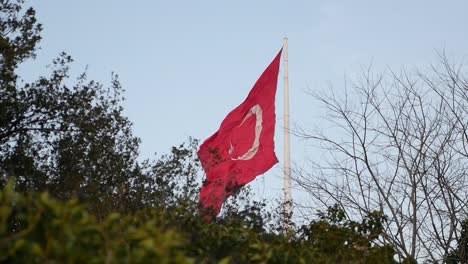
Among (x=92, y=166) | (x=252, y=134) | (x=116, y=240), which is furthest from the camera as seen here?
(x=252, y=134)

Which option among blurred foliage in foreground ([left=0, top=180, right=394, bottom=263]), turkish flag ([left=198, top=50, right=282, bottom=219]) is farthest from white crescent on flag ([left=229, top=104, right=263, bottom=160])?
blurred foliage in foreground ([left=0, top=180, right=394, bottom=263])

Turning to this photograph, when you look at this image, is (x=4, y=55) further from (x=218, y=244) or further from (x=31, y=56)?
(x=218, y=244)

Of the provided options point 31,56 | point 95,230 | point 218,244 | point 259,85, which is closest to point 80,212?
→ point 95,230

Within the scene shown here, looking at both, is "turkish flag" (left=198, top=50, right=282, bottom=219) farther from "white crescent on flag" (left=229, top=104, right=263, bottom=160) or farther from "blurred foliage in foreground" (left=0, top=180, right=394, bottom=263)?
"blurred foliage in foreground" (left=0, top=180, right=394, bottom=263)

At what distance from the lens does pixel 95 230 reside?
399 centimetres

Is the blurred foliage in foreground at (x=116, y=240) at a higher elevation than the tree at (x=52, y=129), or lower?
lower

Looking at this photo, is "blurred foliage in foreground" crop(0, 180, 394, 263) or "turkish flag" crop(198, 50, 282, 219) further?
"turkish flag" crop(198, 50, 282, 219)

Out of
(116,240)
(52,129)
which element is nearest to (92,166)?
(52,129)

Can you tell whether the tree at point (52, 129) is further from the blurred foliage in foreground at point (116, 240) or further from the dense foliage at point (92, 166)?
the blurred foliage in foreground at point (116, 240)

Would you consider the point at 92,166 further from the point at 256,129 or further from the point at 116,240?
the point at 116,240

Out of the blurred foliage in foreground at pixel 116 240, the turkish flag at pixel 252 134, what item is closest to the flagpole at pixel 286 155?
the turkish flag at pixel 252 134

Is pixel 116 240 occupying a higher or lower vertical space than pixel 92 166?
lower

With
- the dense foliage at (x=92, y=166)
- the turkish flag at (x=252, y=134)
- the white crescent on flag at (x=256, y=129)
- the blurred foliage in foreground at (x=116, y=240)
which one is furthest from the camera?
the white crescent on flag at (x=256, y=129)

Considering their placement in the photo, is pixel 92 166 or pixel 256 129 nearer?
pixel 92 166
